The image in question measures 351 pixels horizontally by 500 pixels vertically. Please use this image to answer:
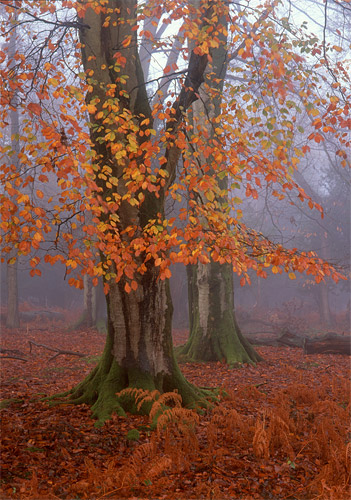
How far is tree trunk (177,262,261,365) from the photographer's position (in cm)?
1109

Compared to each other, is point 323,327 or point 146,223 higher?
point 146,223

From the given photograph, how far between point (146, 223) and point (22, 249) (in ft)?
7.23

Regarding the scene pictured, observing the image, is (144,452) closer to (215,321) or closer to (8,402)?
(8,402)

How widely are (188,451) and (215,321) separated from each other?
6.34 m

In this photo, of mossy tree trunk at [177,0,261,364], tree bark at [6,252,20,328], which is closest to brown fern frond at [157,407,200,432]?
mossy tree trunk at [177,0,261,364]

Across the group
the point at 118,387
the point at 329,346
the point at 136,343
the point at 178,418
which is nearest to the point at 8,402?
the point at 118,387

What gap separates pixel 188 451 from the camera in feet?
16.4

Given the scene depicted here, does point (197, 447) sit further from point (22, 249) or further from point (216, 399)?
point (22, 249)

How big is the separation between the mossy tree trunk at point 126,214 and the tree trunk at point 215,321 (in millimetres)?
4078

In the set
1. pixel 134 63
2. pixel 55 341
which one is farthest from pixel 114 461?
pixel 55 341

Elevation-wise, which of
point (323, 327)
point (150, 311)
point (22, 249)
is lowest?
point (323, 327)

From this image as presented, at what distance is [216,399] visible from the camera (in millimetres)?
7234

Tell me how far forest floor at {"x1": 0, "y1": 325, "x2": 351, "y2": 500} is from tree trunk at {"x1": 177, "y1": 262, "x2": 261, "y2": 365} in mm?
3159

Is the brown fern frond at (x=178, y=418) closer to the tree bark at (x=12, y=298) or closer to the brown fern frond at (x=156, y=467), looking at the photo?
the brown fern frond at (x=156, y=467)
